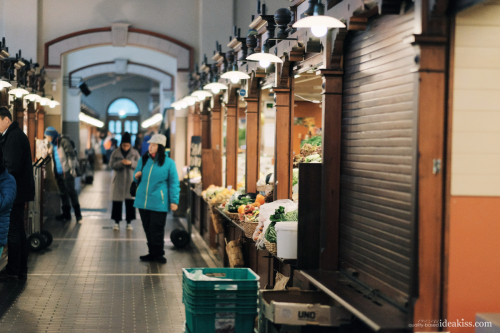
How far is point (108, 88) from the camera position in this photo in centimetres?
3875

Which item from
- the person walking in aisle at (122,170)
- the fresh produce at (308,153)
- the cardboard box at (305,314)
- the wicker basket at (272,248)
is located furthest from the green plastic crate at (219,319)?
the person walking in aisle at (122,170)

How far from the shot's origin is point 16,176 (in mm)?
6680

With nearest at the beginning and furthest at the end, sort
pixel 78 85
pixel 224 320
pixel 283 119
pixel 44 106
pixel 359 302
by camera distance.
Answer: pixel 359 302 → pixel 224 320 → pixel 283 119 → pixel 44 106 → pixel 78 85

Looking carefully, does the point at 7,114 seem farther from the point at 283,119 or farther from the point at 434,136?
A: the point at 434,136

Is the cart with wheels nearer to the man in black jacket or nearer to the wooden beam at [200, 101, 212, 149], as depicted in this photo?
the man in black jacket

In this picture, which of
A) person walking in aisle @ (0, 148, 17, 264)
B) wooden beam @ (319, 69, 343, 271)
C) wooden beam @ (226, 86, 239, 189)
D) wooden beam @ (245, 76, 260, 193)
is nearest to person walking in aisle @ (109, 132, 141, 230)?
wooden beam @ (226, 86, 239, 189)

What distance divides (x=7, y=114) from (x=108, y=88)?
32.8 m

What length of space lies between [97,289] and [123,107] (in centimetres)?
3459

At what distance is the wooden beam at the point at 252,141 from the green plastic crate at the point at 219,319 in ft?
13.7

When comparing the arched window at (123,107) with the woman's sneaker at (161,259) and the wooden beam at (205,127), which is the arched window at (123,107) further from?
the woman's sneaker at (161,259)

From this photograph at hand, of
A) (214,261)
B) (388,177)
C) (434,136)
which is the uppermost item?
(434,136)

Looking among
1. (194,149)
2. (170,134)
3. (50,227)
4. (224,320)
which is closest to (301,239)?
(224,320)

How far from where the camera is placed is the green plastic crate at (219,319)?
381 cm

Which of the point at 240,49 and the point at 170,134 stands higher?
the point at 240,49
